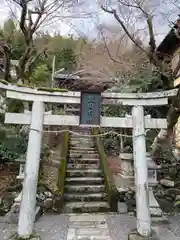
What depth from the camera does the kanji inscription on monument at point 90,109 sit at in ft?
16.6

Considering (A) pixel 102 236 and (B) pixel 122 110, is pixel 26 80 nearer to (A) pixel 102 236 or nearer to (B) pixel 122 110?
(B) pixel 122 110

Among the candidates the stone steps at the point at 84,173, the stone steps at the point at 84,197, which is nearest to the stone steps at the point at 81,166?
the stone steps at the point at 84,173

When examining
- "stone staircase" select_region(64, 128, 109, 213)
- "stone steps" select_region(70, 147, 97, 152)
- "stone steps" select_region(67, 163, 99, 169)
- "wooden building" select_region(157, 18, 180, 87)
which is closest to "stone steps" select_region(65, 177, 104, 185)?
"stone staircase" select_region(64, 128, 109, 213)

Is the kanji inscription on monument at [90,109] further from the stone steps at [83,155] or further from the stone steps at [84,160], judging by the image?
the stone steps at [83,155]

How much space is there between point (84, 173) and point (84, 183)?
42cm

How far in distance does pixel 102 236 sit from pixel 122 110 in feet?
21.2

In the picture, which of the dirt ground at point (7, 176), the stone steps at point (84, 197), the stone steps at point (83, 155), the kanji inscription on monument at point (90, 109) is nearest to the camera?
the kanji inscription on monument at point (90, 109)

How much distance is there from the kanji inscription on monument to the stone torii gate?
0.17ft

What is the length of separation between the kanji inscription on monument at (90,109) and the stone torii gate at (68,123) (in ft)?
0.17

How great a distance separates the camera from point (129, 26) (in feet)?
26.3

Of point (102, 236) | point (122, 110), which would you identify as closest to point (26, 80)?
point (122, 110)

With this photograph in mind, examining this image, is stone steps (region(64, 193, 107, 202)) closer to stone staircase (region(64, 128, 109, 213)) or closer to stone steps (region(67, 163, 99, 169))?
stone staircase (region(64, 128, 109, 213))

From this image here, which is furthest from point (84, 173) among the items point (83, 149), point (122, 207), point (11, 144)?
point (11, 144)

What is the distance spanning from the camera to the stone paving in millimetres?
4793
